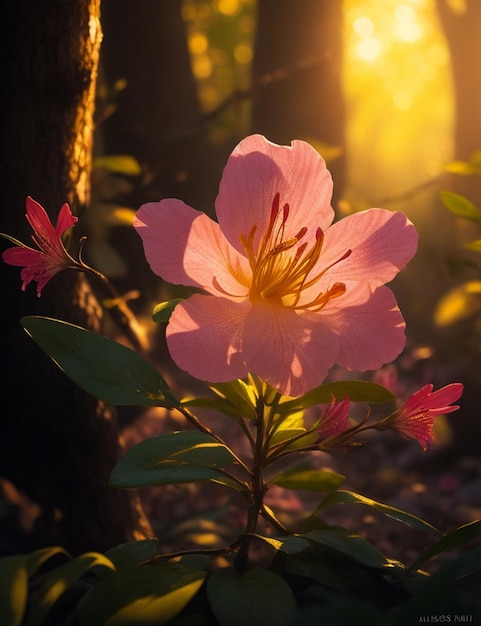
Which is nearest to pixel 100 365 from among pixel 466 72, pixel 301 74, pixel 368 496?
pixel 368 496

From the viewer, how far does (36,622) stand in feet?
4.13

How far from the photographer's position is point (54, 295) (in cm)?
220

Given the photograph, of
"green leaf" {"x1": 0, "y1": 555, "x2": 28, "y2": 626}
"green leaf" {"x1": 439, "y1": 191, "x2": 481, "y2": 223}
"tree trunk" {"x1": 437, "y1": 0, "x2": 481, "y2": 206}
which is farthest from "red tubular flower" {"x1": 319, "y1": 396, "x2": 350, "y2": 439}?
"tree trunk" {"x1": 437, "y1": 0, "x2": 481, "y2": 206}

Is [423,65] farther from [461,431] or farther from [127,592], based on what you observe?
[127,592]

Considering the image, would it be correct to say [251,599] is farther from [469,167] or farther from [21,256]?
[469,167]

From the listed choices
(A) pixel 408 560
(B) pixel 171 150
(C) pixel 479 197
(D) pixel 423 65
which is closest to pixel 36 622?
(A) pixel 408 560

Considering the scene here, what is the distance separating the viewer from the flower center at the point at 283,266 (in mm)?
1424

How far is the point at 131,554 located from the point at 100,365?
36 cm

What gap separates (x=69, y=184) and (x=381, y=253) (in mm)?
1068

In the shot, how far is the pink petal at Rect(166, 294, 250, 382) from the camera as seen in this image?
4.47 feet

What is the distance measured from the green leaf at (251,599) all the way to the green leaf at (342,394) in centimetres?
33

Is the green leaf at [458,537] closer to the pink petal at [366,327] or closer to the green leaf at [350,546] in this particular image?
the green leaf at [350,546]

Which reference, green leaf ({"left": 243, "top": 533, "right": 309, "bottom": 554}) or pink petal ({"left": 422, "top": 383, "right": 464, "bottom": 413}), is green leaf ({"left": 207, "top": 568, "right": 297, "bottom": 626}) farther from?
pink petal ({"left": 422, "top": 383, "right": 464, "bottom": 413})

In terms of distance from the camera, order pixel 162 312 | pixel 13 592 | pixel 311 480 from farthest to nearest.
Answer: pixel 311 480, pixel 162 312, pixel 13 592
